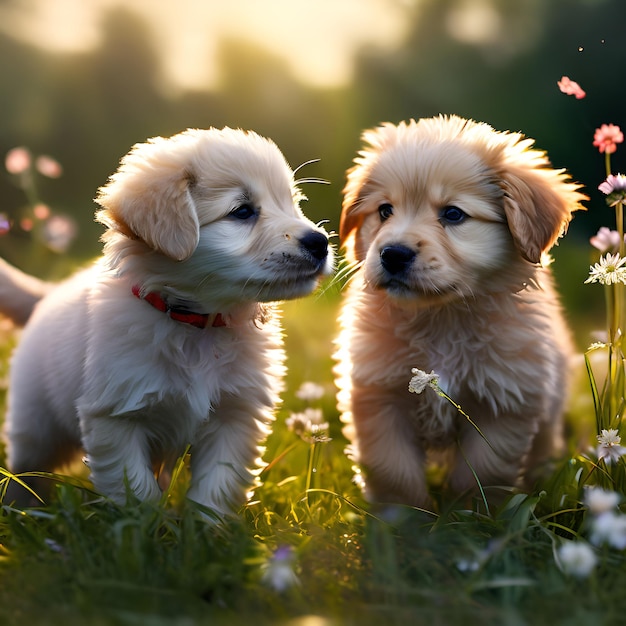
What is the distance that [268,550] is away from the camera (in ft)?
6.88

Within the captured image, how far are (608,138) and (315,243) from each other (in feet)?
3.53

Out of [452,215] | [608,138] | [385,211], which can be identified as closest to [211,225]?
[385,211]

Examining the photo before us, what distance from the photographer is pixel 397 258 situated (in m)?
2.64

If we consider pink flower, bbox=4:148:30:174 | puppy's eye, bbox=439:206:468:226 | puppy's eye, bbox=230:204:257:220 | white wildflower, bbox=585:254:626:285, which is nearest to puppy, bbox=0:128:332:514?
puppy's eye, bbox=230:204:257:220

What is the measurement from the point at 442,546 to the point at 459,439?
2.85ft

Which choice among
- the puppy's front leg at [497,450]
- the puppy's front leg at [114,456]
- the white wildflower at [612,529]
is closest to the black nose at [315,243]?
the puppy's front leg at [114,456]

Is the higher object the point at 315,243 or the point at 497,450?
the point at 315,243

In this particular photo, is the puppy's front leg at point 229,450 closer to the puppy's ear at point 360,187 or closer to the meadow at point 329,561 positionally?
the meadow at point 329,561

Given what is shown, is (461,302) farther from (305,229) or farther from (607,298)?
(305,229)

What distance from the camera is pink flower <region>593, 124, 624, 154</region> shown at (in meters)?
2.73

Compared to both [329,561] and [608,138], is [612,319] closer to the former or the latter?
[608,138]

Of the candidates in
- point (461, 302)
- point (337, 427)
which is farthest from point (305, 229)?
point (337, 427)

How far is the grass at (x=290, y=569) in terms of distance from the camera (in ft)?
6.03

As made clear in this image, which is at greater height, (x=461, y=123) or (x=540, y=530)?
(x=461, y=123)
